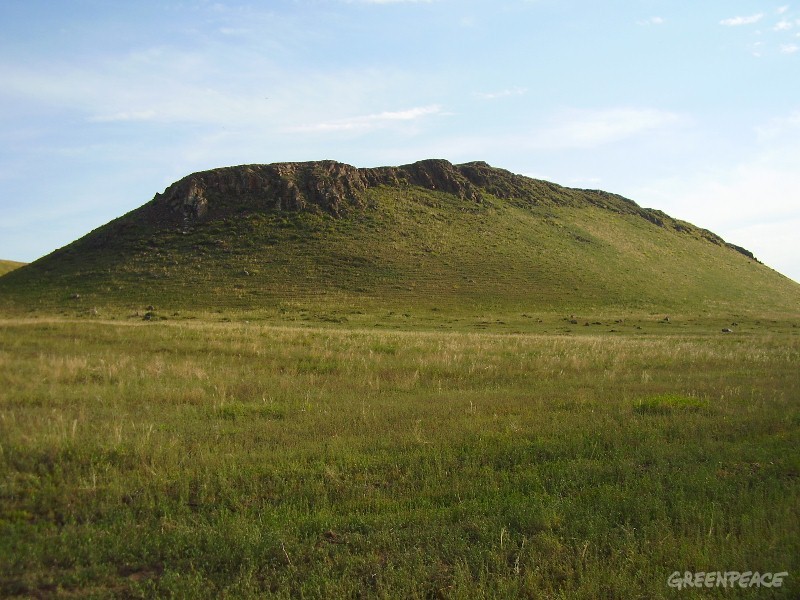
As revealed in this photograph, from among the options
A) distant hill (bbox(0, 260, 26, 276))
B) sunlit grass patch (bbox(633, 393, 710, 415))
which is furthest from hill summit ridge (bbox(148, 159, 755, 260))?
sunlit grass patch (bbox(633, 393, 710, 415))

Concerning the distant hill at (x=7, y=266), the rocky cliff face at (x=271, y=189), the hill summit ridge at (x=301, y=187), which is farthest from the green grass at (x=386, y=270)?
the distant hill at (x=7, y=266)

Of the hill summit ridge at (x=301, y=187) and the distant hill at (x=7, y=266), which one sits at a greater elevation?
the hill summit ridge at (x=301, y=187)

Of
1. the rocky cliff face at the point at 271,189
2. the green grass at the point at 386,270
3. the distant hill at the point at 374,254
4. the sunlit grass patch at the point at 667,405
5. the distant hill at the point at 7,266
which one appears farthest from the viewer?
the distant hill at the point at 7,266

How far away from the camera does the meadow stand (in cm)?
480

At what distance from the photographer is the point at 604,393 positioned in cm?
1198

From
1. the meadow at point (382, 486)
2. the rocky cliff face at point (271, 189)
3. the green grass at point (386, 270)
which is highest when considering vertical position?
the rocky cliff face at point (271, 189)

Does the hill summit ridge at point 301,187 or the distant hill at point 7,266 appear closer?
the hill summit ridge at point 301,187

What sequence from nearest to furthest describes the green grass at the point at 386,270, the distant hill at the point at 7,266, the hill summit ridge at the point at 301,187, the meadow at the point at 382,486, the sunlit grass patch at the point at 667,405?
the meadow at the point at 382,486
the sunlit grass patch at the point at 667,405
the green grass at the point at 386,270
the hill summit ridge at the point at 301,187
the distant hill at the point at 7,266

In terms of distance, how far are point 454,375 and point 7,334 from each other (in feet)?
44.9

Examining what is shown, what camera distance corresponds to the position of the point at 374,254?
70.0 m

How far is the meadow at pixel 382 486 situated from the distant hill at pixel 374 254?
141 feet

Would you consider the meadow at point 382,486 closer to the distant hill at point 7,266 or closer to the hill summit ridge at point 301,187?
the hill summit ridge at point 301,187

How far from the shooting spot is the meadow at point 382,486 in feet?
15.8

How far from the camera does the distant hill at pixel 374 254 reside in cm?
5900
